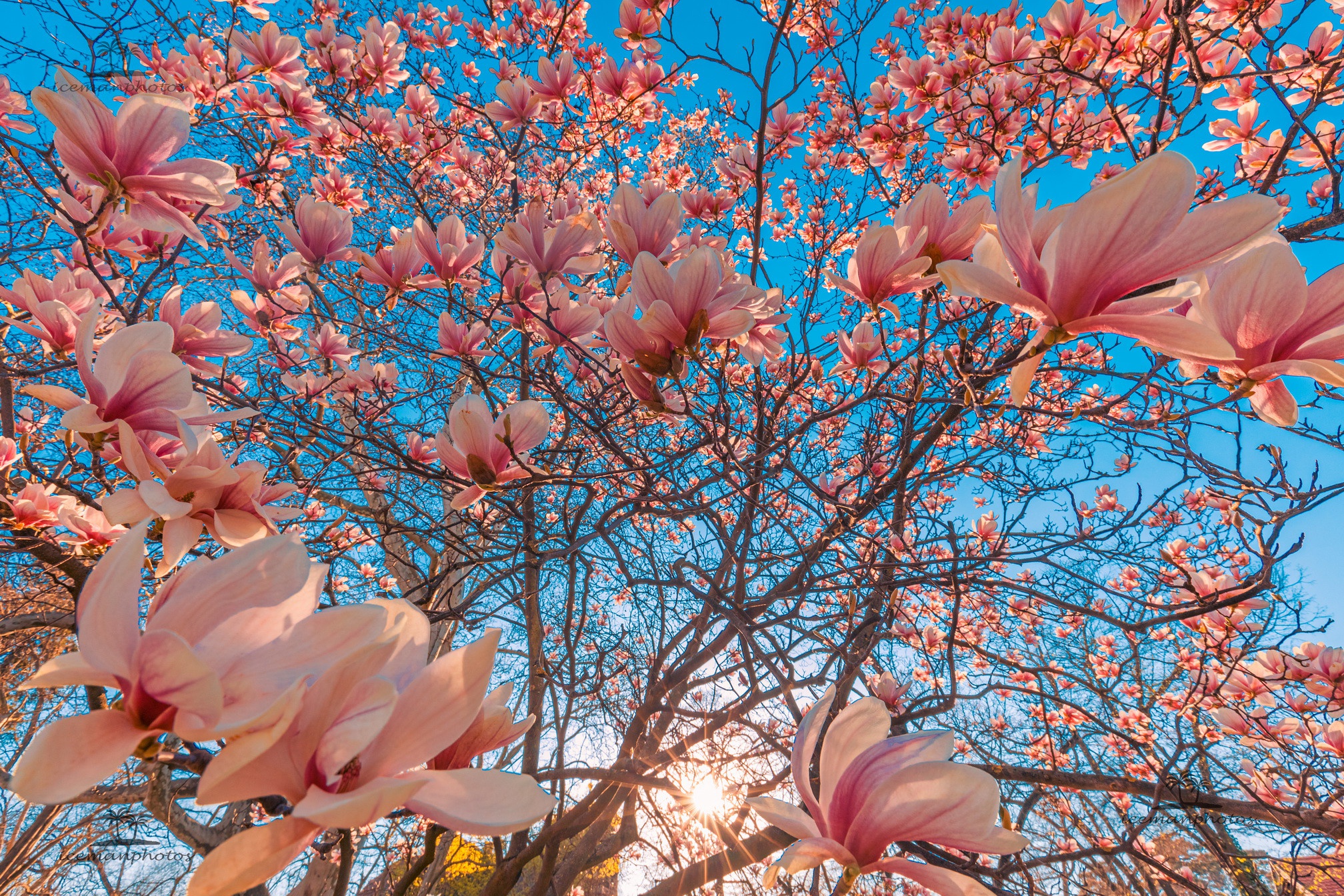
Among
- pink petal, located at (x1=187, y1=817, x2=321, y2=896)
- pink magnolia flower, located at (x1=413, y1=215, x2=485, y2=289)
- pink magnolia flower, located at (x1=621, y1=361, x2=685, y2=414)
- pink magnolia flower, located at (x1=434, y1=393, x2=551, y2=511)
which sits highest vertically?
pink magnolia flower, located at (x1=413, y1=215, x2=485, y2=289)

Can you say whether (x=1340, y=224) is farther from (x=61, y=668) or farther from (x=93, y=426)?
(x=93, y=426)

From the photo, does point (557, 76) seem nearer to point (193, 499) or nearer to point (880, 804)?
point (193, 499)

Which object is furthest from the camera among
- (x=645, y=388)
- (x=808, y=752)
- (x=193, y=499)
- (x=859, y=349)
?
(x=859, y=349)

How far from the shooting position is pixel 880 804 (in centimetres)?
47

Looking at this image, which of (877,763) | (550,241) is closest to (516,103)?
(550,241)

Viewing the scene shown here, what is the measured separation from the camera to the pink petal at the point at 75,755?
292 mm

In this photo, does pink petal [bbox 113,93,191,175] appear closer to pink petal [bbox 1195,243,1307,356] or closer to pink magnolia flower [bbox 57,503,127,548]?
pink magnolia flower [bbox 57,503,127,548]

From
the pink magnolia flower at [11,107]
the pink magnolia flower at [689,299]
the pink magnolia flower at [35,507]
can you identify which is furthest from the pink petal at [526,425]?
the pink magnolia flower at [11,107]

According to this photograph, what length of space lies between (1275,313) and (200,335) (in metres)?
1.63

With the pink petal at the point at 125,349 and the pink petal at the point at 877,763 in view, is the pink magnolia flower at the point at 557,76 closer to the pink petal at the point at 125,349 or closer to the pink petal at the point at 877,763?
the pink petal at the point at 125,349

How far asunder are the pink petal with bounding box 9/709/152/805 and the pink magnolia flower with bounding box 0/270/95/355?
1.20 meters

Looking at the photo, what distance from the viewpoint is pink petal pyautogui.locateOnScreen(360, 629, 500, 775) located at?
0.34 meters

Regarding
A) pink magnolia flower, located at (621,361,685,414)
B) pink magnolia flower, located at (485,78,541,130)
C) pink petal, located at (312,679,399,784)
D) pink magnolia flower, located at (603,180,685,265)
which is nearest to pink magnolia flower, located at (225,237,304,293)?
pink magnolia flower, located at (485,78,541,130)

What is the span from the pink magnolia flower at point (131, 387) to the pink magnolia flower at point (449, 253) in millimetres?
661
